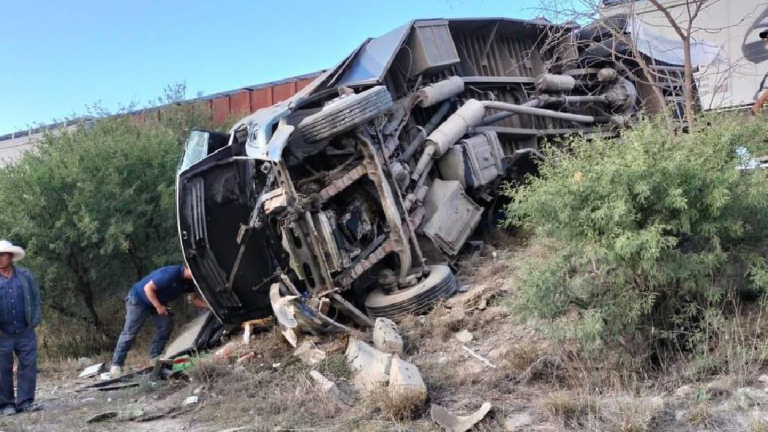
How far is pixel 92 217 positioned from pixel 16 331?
3.09m

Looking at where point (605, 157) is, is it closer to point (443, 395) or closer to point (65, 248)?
point (443, 395)

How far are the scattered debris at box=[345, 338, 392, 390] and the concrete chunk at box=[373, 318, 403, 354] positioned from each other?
0.13 metres

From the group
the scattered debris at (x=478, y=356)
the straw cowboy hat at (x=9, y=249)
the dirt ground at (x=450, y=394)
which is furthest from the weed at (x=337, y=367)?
the straw cowboy hat at (x=9, y=249)

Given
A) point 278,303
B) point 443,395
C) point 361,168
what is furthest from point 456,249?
point 443,395

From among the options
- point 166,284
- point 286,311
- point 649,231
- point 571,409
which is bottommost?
point 571,409

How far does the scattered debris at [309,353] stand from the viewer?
582cm

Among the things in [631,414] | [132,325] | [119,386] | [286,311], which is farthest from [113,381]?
[631,414]

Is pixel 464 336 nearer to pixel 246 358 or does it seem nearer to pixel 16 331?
pixel 246 358

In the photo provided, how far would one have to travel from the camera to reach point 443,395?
185 inches

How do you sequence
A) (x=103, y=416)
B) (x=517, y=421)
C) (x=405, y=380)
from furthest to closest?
(x=103, y=416), (x=405, y=380), (x=517, y=421)

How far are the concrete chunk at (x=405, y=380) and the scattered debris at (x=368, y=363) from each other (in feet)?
0.43

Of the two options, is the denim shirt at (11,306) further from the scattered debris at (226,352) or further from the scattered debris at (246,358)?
the scattered debris at (246,358)

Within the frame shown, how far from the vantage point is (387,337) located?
5.64 m

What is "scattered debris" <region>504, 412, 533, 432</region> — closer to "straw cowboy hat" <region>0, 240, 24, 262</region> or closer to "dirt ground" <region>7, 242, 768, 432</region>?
"dirt ground" <region>7, 242, 768, 432</region>
